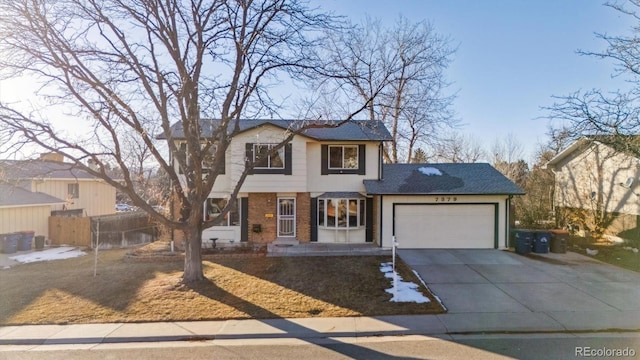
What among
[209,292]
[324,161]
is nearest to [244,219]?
[324,161]

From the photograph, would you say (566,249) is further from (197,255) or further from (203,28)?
(203,28)

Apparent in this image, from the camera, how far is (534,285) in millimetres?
9445

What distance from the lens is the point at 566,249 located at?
1407 cm

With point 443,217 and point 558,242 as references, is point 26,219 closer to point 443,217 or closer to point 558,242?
point 443,217

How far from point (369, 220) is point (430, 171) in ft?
13.5

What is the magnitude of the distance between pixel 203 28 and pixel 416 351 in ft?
31.7

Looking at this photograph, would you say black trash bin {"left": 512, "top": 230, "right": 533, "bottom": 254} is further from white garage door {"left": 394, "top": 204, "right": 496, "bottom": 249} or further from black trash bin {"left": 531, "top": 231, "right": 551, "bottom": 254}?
white garage door {"left": 394, "top": 204, "right": 496, "bottom": 249}

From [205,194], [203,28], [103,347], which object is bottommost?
[103,347]

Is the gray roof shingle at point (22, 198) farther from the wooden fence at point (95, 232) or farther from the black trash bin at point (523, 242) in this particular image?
the black trash bin at point (523, 242)

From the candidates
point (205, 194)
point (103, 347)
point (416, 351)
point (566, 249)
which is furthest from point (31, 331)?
point (566, 249)

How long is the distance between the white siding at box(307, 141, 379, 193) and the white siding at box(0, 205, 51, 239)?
16.4m

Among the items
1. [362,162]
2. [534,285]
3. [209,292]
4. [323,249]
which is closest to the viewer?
[209,292]

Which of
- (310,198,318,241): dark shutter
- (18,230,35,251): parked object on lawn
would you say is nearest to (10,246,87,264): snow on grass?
(18,230,35,251): parked object on lawn

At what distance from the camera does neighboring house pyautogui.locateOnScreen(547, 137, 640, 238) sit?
1520 cm
